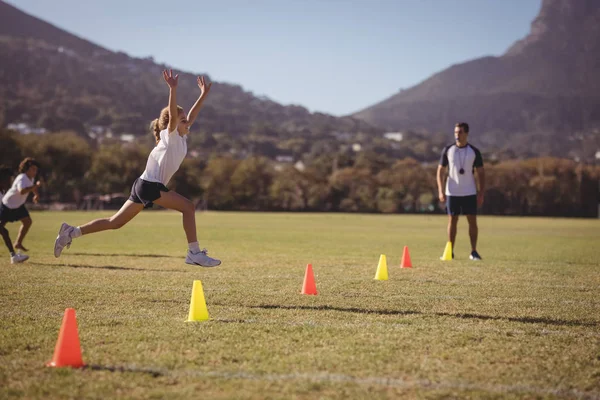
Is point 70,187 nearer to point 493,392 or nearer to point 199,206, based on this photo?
point 199,206

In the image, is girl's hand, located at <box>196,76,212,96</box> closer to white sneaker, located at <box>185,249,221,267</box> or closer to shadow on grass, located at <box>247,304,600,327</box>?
white sneaker, located at <box>185,249,221,267</box>

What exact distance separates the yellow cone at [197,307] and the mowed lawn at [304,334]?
175 mm

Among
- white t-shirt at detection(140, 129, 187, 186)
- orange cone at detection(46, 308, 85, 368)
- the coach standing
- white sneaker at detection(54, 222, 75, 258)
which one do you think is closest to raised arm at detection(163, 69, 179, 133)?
white t-shirt at detection(140, 129, 187, 186)

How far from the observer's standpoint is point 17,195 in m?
13.4

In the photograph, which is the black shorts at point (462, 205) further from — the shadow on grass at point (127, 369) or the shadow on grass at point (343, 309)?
the shadow on grass at point (127, 369)

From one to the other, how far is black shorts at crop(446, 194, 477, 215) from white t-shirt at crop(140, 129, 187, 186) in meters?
7.81

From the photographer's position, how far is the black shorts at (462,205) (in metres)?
13.9

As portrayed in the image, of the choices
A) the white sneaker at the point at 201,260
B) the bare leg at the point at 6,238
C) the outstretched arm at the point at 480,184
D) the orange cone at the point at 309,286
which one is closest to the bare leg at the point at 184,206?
the white sneaker at the point at 201,260

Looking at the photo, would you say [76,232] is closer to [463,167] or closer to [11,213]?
[11,213]

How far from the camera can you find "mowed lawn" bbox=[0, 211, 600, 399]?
4.36 metres

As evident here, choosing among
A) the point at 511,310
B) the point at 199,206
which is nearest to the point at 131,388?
the point at 511,310

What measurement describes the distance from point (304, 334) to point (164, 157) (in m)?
3.37

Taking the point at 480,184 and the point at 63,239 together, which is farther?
the point at 480,184

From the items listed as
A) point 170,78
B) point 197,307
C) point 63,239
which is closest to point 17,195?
point 63,239
